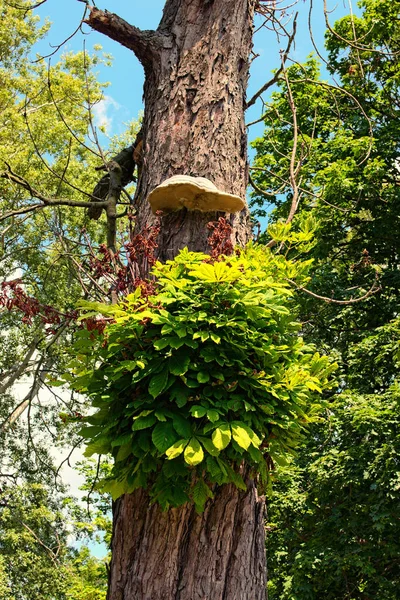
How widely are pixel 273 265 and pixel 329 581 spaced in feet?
22.5

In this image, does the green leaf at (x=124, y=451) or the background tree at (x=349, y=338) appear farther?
the background tree at (x=349, y=338)

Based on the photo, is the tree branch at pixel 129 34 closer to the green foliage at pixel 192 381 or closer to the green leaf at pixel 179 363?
the green foliage at pixel 192 381

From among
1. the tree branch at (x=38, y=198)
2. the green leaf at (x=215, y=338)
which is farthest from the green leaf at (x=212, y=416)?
the tree branch at (x=38, y=198)

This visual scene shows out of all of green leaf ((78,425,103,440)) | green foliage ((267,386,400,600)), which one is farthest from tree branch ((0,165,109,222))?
green foliage ((267,386,400,600))

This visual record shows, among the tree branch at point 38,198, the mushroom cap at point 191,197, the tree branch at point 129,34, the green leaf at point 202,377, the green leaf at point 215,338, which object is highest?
the tree branch at point 129,34

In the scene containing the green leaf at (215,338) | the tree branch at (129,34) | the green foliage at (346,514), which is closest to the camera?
the green leaf at (215,338)

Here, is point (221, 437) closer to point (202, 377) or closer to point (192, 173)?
point (202, 377)

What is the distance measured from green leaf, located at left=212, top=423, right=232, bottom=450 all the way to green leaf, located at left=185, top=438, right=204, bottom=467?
5 cm

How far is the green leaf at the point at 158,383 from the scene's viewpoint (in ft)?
6.23

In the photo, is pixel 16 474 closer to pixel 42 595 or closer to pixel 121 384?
A: pixel 42 595

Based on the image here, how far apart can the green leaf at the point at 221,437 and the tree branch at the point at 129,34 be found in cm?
199

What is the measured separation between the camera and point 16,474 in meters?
13.3

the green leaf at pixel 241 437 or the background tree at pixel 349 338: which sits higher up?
the background tree at pixel 349 338

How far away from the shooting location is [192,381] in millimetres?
1970
